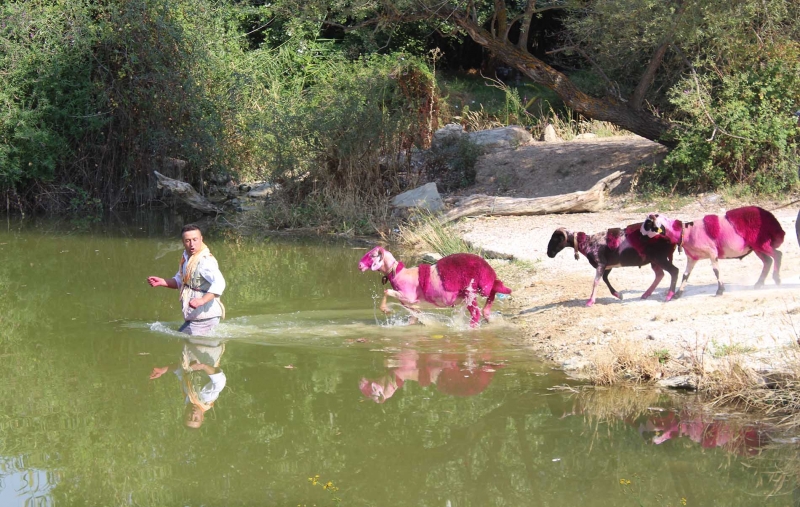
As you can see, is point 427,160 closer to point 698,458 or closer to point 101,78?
point 101,78

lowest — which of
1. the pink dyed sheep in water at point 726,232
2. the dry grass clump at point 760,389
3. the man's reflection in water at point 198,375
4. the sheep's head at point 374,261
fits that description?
the man's reflection in water at point 198,375

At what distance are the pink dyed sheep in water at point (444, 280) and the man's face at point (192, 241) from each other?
1773mm

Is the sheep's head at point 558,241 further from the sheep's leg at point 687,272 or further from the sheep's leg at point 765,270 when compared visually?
the sheep's leg at point 765,270

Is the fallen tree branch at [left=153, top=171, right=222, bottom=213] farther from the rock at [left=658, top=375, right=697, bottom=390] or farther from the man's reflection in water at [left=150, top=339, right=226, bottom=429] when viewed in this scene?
the rock at [left=658, top=375, right=697, bottom=390]

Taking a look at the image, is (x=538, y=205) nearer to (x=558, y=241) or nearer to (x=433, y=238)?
(x=433, y=238)

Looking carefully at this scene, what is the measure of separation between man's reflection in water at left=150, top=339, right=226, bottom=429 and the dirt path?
3167 millimetres

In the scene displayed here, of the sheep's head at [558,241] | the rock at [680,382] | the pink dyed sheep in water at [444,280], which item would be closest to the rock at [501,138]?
the sheep's head at [558,241]

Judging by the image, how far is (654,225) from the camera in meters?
9.08

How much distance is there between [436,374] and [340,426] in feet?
5.19

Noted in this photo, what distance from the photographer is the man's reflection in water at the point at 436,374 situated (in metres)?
7.73

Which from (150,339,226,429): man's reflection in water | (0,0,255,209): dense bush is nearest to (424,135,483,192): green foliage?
(0,0,255,209): dense bush

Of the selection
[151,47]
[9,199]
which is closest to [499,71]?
[151,47]

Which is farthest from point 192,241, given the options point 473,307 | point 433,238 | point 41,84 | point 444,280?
point 41,84

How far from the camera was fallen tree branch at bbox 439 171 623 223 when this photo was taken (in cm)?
1591
